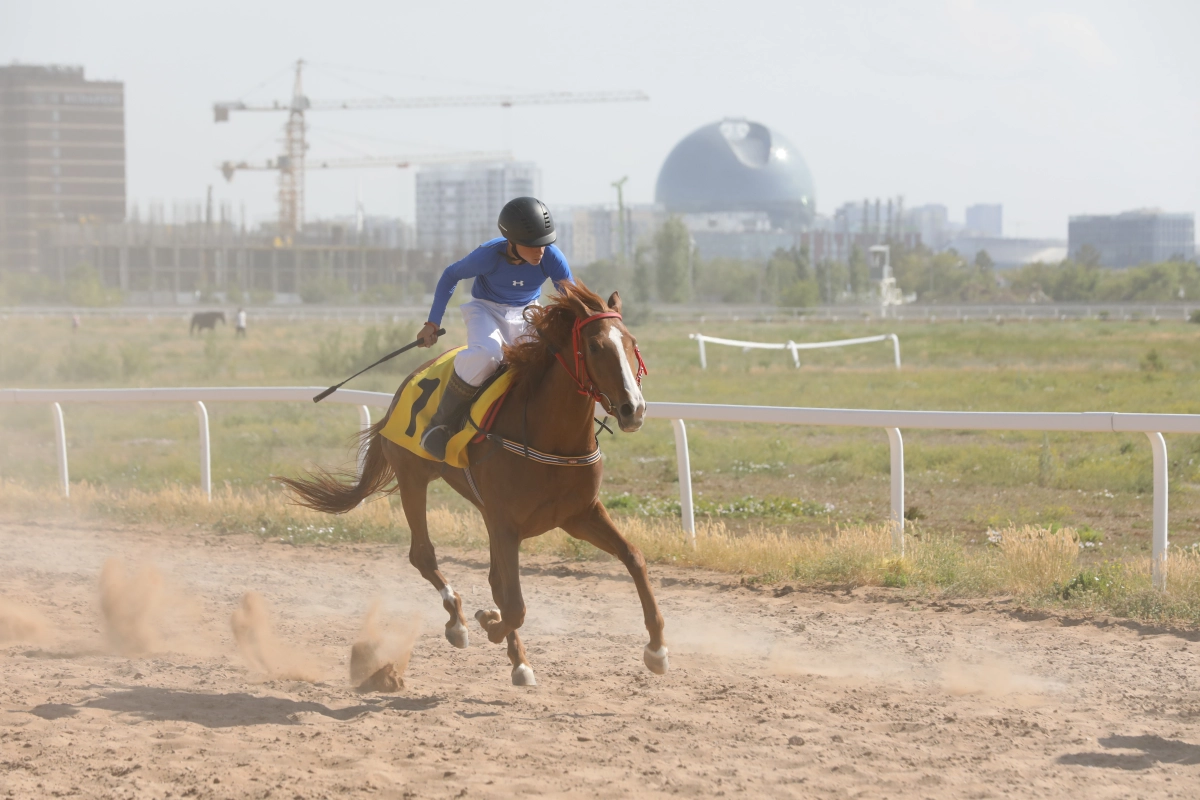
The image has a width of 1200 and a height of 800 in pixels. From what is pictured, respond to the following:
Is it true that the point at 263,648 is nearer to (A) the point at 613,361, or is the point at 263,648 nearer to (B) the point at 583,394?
(B) the point at 583,394

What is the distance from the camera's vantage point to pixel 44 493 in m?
11.8

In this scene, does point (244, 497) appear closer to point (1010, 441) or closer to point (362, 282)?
point (1010, 441)

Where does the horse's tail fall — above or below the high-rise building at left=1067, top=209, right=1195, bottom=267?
below

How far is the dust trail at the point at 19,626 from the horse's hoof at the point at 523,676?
10.1ft

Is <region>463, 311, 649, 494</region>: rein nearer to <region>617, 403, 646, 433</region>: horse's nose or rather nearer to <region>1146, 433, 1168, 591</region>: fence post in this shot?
<region>617, 403, 646, 433</region>: horse's nose

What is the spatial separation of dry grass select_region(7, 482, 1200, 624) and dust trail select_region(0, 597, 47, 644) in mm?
3116

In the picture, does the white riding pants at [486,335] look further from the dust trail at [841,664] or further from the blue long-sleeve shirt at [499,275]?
the dust trail at [841,664]

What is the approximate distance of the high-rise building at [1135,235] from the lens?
556 ft

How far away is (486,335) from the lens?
6379 mm

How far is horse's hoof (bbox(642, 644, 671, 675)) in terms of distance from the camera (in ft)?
19.0

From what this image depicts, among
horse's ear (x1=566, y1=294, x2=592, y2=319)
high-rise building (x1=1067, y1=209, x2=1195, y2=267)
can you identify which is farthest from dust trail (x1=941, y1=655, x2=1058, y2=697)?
high-rise building (x1=1067, y1=209, x2=1195, y2=267)

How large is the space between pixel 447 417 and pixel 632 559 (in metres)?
1.28

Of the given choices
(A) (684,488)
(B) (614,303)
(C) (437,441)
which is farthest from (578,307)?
(A) (684,488)

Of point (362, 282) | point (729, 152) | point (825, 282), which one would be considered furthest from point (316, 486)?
point (729, 152)
